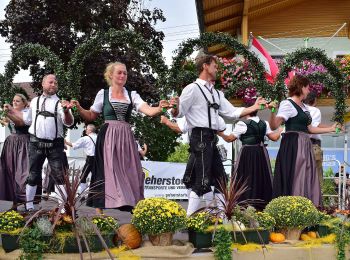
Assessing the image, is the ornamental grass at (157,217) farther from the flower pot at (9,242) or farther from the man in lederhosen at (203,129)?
the man in lederhosen at (203,129)

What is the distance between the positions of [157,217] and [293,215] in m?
1.03

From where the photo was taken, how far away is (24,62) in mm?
6512

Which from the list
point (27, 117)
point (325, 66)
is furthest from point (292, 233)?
point (27, 117)

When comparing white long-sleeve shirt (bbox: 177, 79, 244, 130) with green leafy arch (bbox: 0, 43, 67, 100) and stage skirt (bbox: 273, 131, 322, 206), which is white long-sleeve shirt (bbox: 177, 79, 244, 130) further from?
green leafy arch (bbox: 0, 43, 67, 100)

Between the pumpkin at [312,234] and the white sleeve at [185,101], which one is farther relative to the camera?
the white sleeve at [185,101]

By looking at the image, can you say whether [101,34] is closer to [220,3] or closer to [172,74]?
[172,74]

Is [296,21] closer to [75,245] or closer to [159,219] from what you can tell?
[159,219]

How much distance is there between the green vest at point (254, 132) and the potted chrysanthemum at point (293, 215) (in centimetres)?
273

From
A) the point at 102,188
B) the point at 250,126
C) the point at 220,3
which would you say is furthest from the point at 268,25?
the point at 102,188

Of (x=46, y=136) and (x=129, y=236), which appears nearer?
(x=129, y=236)

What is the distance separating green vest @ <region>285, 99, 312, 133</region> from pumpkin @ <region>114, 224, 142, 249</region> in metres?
2.51

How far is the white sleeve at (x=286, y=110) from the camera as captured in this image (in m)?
5.30

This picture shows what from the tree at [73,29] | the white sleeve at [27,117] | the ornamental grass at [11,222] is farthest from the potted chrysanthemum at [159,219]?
the tree at [73,29]

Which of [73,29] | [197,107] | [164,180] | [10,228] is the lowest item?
[164,180]
